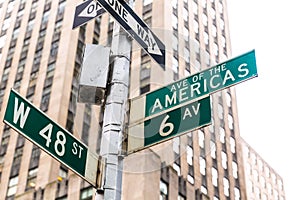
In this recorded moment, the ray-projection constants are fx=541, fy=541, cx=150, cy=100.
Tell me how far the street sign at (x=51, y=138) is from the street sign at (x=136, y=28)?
142 centimetres

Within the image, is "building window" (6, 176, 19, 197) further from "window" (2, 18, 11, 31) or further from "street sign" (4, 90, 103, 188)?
"street sign" (4, 90, 103, 188)

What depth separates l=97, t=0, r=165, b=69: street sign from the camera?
21.0ft

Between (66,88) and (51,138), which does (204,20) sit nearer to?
(66,88)

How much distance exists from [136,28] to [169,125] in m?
1.40

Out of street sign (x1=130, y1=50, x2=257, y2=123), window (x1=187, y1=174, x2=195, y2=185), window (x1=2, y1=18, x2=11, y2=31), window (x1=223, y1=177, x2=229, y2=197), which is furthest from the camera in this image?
window (x1=2, y1=18, x2=11, y2=31)

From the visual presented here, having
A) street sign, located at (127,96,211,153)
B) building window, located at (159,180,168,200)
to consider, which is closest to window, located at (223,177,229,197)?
building window, located at (159,180,168,200)

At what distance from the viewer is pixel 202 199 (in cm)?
4322

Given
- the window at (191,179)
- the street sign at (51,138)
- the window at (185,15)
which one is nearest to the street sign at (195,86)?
the street sign at (51,138)

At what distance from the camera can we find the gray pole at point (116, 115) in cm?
557

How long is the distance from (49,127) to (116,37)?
1.49 m

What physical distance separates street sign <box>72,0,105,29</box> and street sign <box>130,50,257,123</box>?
4.11ft

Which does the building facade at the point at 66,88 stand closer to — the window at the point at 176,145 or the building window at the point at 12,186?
the building window at the point at 12,186

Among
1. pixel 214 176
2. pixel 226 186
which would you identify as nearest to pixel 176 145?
pixel 214 176

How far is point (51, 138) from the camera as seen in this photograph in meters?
5.66
